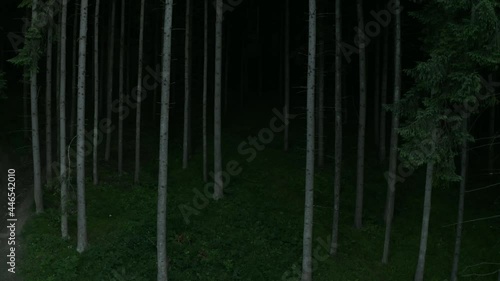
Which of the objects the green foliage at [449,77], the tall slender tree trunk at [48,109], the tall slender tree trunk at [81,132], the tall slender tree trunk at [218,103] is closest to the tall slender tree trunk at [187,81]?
the tall slender tree trunk at [218,103]

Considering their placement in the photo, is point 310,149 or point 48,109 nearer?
point 310,149

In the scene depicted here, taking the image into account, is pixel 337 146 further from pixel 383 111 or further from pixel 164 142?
pixel 164 142

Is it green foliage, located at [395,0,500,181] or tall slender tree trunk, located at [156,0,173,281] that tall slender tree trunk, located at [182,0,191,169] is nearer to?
tall slender tree trunk, located at [156,0,173,281]

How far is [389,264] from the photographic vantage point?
51.3 feet

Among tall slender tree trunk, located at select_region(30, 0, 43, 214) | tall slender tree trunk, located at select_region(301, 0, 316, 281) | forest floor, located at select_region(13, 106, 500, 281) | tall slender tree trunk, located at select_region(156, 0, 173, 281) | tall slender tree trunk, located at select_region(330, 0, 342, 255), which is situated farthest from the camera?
tall slender tree trunk, located at select_region(330, 0, 342, 255)

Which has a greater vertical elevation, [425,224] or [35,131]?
[35,131]

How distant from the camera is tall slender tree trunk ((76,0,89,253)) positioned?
1462 centimetres

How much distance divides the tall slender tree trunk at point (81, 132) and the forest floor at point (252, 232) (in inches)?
26.2

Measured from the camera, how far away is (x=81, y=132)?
14.9 metres

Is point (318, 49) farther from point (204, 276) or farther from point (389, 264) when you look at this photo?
point (204, 276)

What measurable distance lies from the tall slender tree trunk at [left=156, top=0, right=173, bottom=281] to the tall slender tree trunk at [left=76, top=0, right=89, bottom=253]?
3.12 metres

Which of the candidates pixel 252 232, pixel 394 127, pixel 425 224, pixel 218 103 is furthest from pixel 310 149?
pixel 218 103

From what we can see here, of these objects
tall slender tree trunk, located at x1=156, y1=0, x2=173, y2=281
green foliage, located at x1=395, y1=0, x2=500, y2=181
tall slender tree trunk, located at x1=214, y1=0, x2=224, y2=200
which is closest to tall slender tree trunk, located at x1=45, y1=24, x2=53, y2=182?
tall slender tree trunk, located at x1=156, y1=0, x2=173, y2=281

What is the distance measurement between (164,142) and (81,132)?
130 inches
